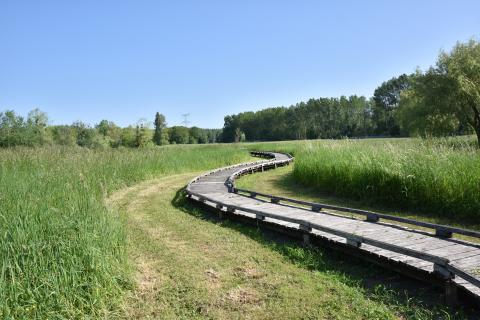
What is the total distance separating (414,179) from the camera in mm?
10445

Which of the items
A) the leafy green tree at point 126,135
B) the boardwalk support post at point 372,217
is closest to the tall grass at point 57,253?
the boardwalk support post at point 372,217

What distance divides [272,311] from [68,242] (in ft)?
9.51

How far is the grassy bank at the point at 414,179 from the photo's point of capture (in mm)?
9188

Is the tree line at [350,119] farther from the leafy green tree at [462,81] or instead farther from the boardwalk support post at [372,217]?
the boardwalk support post at [372,217]

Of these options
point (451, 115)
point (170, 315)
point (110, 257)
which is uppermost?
point (451, 115)

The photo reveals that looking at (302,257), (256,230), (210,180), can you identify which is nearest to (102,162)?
(210,180)

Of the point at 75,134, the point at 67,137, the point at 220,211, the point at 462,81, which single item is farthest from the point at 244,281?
the point at 75,134

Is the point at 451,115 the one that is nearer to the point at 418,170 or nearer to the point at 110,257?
the point at 418,170

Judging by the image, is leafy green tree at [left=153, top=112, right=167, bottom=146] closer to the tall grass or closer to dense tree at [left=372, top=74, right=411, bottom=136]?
dense tree at [left=372, top=74, right=411, bottom=136]

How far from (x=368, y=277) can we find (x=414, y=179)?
5.68 m

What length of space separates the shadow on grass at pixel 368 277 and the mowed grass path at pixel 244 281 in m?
0.02

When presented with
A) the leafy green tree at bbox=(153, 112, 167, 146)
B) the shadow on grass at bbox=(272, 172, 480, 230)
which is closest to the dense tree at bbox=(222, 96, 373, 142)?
the leafy green tree at bbox=(153, 112, 167, 146)

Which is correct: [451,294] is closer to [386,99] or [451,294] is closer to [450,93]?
[450,93]

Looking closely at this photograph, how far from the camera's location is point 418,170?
1048 centimetres
